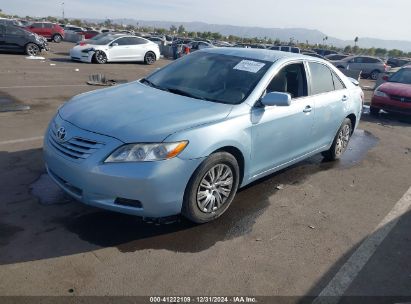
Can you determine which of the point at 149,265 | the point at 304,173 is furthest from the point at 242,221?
the point at 304,173

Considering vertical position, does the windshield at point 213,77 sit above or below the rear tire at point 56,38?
above

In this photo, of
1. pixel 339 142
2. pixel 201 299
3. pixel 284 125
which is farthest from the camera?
pixel 339 142

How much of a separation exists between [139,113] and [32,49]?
56.7 ft

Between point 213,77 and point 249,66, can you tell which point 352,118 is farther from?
point 213,77

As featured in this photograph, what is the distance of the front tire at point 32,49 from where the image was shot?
18.3 metres

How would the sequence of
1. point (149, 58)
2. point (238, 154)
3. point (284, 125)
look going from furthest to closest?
point (149, 58), point (284, 125), point (238, 154)

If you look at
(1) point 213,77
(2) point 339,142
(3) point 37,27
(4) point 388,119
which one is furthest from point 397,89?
(3) point 37,27

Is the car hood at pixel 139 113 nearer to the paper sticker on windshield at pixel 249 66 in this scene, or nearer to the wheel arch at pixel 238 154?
the wheel arch at pixel 238 154

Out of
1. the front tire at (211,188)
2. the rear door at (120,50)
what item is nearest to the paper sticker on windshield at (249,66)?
the front tire at (211,188)

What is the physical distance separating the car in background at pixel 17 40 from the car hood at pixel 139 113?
1620cm

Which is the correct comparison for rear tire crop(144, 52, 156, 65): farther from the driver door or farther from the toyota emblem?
the toyota emblem

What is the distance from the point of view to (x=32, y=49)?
1848 cm

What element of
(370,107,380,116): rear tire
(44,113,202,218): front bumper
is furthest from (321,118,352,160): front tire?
(370,107,380,116): rear tire

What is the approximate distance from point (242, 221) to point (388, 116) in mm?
8865
